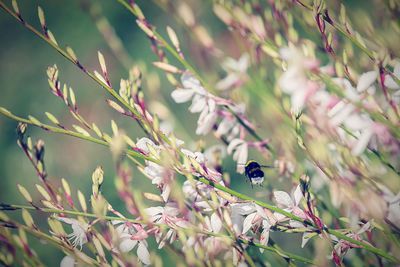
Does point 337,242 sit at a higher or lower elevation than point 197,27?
lower

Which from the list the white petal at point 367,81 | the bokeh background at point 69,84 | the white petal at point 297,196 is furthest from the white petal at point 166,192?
the bokeh background at point 69,84

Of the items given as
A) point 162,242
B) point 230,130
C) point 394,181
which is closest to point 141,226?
point 162,242

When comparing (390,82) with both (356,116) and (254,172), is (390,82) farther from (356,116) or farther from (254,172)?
(254,172)

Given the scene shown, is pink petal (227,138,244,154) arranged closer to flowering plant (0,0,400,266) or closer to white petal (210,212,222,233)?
flowering plant (0,0,400,266)

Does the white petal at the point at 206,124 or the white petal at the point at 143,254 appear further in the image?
the white petal at the point at 206,124

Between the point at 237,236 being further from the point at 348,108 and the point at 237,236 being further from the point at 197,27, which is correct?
the point at 197,27

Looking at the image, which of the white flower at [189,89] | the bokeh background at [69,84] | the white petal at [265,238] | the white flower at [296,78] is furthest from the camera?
the bokeh background at [69,84]

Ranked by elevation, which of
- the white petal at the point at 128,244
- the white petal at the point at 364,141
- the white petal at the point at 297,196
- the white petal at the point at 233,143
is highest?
the white petal at the point at 128,244

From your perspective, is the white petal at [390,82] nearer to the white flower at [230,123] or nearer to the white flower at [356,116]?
the white flower at [356,116]

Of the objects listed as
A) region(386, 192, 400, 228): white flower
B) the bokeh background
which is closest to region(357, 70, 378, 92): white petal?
region(386, 192, 400, 228): white flower
